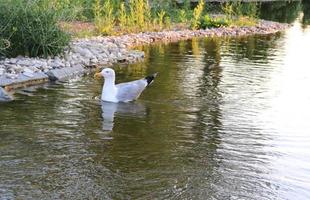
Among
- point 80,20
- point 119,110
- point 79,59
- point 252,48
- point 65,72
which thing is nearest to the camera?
point 119,110

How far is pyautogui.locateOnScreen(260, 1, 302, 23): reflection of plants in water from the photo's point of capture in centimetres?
3206

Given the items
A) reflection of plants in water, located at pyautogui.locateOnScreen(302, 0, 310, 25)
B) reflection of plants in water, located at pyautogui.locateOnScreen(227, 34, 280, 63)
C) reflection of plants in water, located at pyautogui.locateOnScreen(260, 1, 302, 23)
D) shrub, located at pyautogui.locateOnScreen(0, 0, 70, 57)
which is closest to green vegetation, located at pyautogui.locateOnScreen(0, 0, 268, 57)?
shrub, located at pyautogui.locateOnScreen(0, 0, 70, 57)

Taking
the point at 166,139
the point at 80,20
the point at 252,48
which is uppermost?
the point at 80,20

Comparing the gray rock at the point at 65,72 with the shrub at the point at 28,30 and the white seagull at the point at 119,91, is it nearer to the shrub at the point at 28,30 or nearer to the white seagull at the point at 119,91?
the shrub at the point at 28,30

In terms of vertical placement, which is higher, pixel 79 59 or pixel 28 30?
pixel 28 30

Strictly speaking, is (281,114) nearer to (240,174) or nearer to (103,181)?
(240,174)

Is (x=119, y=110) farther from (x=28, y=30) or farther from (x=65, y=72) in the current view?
(x=28, y=30)

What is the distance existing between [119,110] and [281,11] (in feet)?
88.6

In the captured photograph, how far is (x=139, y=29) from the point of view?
20.6 m

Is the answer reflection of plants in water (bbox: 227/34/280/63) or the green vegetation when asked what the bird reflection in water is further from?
reflection of plants in water (bbox: 227/34/280/63)

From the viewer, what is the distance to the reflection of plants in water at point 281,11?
32.1 metres

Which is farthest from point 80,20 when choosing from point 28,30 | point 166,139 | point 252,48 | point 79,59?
point 166,139

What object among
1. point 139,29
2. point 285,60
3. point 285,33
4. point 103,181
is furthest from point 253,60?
point 103,181

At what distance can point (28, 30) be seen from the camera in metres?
13.4
